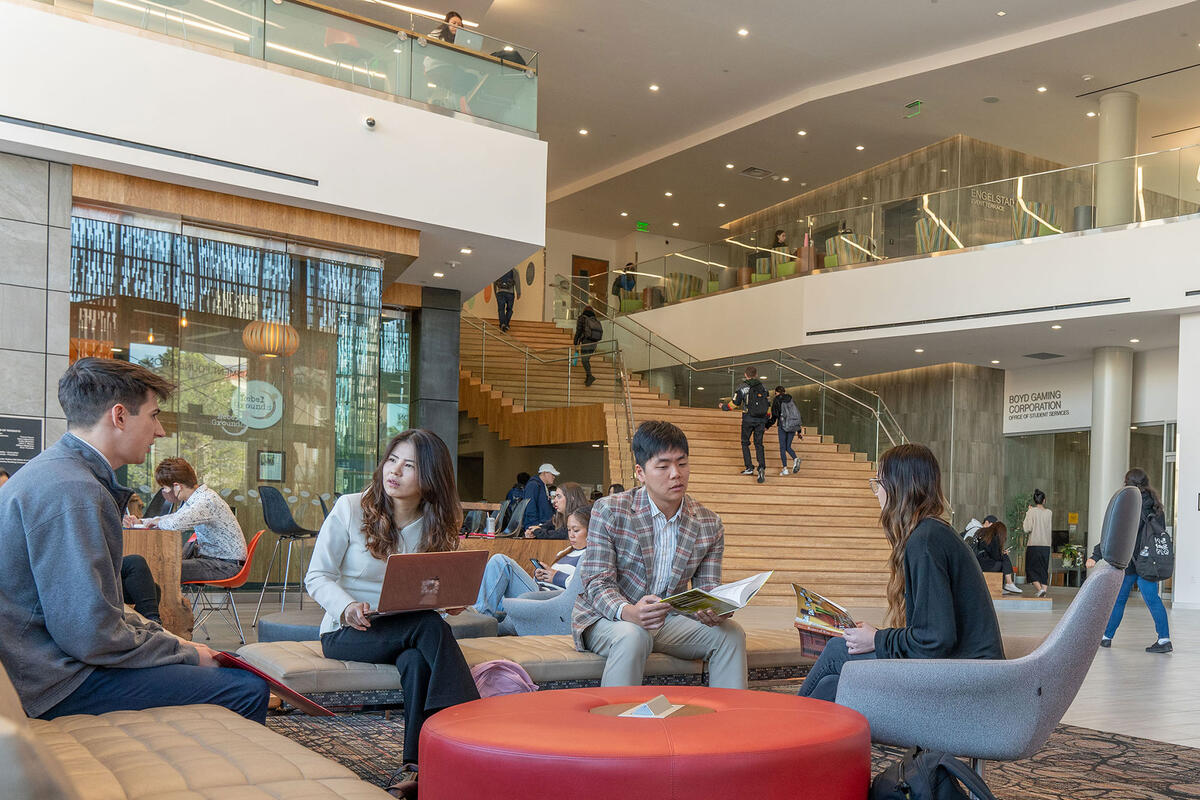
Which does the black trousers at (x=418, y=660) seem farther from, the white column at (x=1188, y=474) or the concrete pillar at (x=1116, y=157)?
the concrete pillar at (x=1116, y=157)

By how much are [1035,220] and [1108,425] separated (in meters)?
3.56

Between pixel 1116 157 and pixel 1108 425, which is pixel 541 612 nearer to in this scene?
pixel 1108 425

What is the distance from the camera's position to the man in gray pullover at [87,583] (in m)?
2.47

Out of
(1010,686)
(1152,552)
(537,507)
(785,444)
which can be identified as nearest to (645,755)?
(1010,686)

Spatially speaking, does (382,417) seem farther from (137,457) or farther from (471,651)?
(137,457)

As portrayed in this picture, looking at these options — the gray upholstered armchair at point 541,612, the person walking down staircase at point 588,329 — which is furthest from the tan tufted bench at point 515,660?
the person walking down staircase at point 588,329

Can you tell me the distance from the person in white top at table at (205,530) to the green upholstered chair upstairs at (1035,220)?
42.3 feet

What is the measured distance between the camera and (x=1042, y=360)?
1819cm

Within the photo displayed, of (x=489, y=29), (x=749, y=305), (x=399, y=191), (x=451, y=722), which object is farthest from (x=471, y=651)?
(x=749, y=305)

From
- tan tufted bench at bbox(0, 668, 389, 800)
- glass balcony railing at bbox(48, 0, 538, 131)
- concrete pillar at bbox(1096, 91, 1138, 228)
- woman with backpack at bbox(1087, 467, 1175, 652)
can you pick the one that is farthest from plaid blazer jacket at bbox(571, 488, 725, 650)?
concrete pillar at bbox(1096, 91, 1138, 228)

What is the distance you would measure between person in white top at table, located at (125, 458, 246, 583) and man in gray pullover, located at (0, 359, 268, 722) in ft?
12.9

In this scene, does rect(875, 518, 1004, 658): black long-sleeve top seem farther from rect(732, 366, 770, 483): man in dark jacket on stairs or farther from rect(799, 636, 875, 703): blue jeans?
rect(732, 366, 770, 483): man in dark jacket on stairs

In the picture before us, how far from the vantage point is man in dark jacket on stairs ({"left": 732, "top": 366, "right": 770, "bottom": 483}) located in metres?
14.8

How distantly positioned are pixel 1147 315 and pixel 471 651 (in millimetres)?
13371
